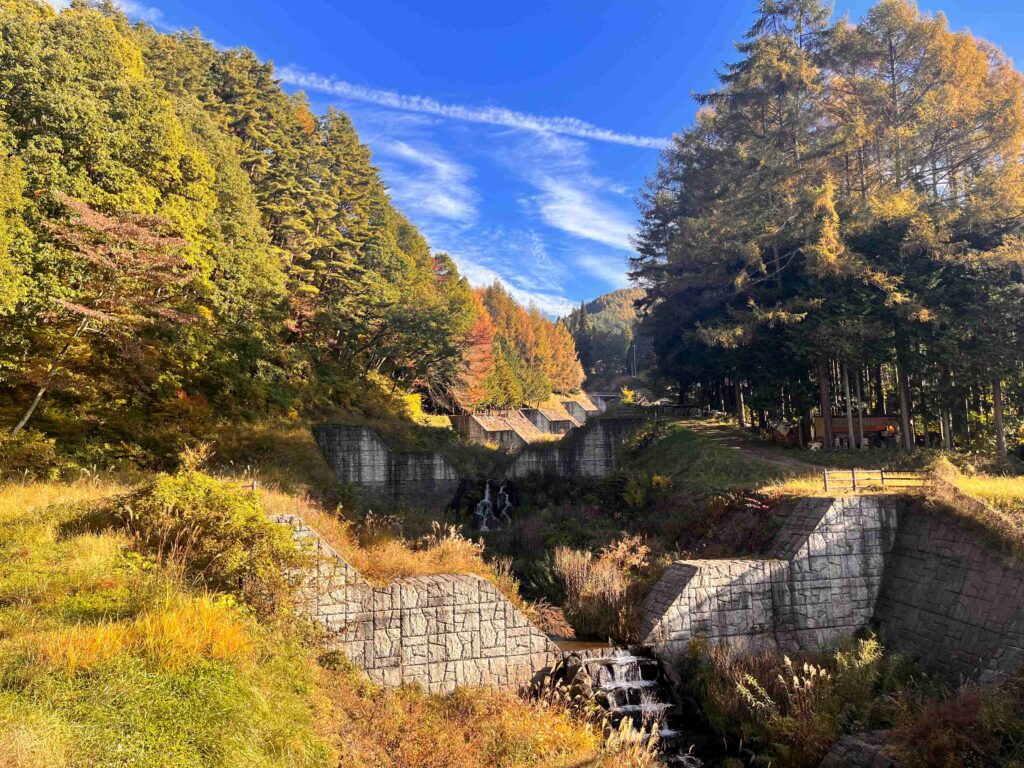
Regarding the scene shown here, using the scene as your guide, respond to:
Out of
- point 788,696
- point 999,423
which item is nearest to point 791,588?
point 788,696

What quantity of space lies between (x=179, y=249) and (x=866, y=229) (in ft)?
74.9

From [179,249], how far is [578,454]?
1560 cm

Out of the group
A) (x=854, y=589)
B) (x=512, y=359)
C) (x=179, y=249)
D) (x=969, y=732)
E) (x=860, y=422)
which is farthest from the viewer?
(x=512, y=359)

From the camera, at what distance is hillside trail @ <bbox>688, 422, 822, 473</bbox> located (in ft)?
58.8

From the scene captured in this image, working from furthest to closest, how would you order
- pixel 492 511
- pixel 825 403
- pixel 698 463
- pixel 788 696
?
pixel 492 511, pixel 825 403, pixel 698 463, pixel 788 696

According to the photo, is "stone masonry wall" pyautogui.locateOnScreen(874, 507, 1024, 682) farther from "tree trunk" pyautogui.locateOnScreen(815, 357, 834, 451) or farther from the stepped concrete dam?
"tree trunk" pyautogui.locateOnScreen(815, 357, 834, 451)

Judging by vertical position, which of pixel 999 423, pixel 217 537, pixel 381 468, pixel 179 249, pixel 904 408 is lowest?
pixel 217 537

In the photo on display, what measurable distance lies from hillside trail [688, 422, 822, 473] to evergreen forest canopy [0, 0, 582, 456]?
12.7 m

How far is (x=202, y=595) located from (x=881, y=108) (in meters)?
29.9

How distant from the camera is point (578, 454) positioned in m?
23.2

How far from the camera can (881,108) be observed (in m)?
24.2

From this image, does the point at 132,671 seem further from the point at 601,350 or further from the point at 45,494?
the point at 601,350

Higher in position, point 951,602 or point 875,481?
point 875,481

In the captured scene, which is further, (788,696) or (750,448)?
(750,448)
